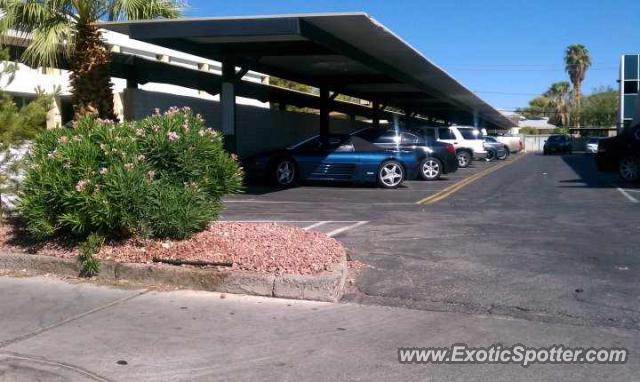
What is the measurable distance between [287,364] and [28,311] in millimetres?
2800

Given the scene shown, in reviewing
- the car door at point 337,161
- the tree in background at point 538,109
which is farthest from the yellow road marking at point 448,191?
the tree in background at point 538,109

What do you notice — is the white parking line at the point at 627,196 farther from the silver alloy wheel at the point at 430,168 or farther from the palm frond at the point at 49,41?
the palm frond at the point at 49,41

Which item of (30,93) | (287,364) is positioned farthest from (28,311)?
(30,93)

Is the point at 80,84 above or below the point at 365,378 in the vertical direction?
above

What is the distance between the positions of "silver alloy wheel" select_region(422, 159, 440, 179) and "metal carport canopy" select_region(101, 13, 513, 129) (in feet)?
10.5

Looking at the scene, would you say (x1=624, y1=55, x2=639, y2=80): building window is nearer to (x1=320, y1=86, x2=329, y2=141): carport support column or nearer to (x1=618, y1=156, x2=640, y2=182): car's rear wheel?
(x1=320, y1=86, x2=329, y2=141): carport support column

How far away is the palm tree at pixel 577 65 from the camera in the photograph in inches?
3423

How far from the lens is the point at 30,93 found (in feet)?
70.2

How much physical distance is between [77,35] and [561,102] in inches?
3622

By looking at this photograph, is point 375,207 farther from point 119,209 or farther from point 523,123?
point 523,123

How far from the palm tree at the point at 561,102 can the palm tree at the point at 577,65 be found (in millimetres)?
5984

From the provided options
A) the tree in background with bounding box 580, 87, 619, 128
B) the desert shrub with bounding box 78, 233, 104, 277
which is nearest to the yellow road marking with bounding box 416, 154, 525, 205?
the desert shrub with bounding box 78, 233, 104, 277

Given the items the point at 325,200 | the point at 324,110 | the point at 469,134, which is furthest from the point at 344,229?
the point at 469,134

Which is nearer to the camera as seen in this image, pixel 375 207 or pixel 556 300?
pixel 556 300
